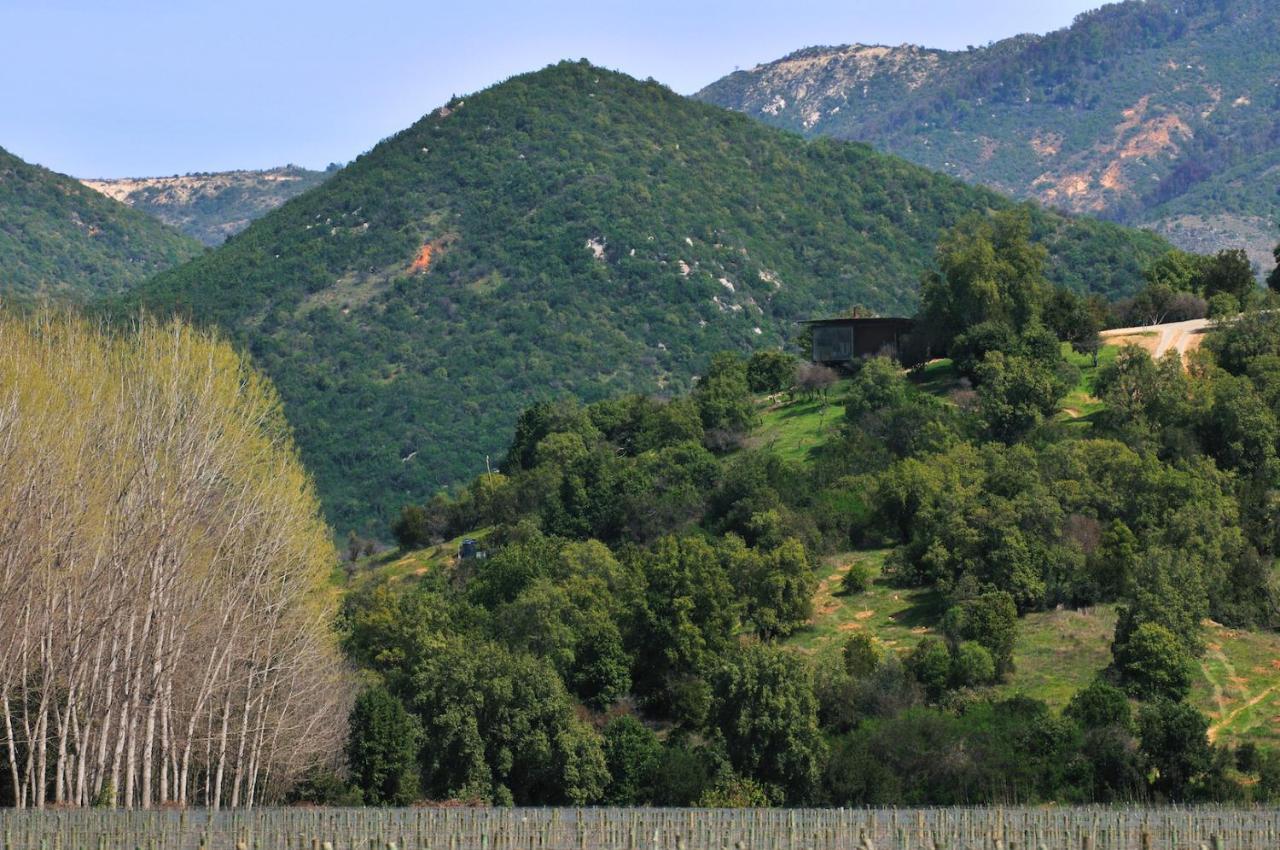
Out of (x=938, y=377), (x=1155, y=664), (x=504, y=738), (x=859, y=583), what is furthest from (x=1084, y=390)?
(x=504, y=738)

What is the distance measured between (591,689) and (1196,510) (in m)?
28.0

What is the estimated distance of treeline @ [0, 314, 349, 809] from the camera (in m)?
58.0

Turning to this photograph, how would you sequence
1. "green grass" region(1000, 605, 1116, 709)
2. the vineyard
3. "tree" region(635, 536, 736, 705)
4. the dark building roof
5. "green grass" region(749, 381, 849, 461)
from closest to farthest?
the vineyard, "green grass" region(1000, 605, 1116, 709), "tree" region(635, 536, 736, 705), "green grass" region(749, 381, 849, 461), the dark building roof

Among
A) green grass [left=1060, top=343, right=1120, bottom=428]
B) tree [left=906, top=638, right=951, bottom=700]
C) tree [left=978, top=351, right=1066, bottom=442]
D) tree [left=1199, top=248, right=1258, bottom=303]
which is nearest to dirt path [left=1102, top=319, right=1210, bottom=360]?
green grass [left=1060, top=343, right=1120, bottom=428]

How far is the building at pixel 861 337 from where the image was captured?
12631cm

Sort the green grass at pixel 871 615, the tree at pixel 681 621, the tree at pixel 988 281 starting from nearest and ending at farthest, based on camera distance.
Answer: the tree at pixel 681 621 < the green grass at pixel 871 615 < the tree at pixel 988 281

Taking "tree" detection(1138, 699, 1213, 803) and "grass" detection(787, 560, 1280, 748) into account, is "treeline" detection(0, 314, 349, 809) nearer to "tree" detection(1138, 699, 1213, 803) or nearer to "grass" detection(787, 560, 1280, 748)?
"grass" detection(787, 560, 1280, 748)

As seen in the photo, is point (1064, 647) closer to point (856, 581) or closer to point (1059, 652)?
point (1059, 652)

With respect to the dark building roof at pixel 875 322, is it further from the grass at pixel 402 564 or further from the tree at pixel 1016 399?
the grass at pixel 402 564

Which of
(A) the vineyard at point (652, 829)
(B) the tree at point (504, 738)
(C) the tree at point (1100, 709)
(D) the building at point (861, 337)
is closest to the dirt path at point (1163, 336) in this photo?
(D) the building at point (861, 337)

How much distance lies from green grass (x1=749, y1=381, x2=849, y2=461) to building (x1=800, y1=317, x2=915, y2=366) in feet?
7.19

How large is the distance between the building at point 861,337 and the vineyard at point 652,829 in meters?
70.3

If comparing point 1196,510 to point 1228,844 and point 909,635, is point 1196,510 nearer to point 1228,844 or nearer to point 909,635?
A: point 909,635

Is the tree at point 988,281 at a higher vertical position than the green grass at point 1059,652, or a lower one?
higher
